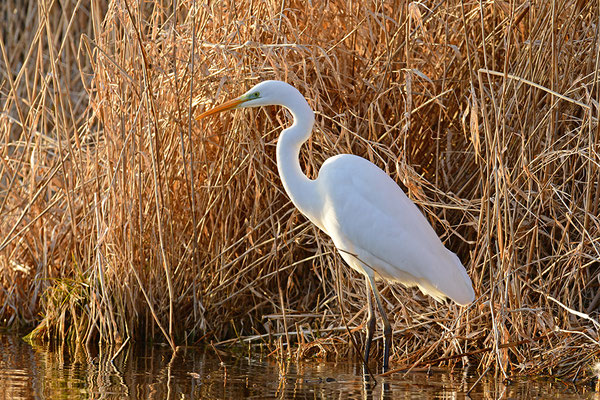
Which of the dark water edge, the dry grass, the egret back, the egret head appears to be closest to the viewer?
the dark water edge

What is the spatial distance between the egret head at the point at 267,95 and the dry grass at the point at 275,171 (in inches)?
10.4

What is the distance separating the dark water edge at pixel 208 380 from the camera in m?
3.01

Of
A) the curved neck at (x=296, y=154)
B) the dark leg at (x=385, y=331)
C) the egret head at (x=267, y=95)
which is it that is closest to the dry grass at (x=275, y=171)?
the dark leg at (x=385, y=331)

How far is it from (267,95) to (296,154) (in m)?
0.27

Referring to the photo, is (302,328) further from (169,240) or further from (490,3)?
(490,3)

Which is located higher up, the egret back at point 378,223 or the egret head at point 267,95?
the egret head at point 267,95

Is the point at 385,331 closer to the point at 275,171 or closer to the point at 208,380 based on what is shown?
the point at 208,380

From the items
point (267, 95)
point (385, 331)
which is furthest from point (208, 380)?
point (267, 95)

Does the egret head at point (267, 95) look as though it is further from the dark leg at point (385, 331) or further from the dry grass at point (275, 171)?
the dark leg at point (385, 331)

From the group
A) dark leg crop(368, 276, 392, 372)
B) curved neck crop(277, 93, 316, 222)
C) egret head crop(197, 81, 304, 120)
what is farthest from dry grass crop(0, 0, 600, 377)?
curved neck crop(277, 93, 316, 222)

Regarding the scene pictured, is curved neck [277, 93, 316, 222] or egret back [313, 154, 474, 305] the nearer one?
curved neck [277, 93, 316, 222]

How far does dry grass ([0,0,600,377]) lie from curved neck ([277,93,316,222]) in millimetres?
396

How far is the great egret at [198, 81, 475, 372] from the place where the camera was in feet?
11.3

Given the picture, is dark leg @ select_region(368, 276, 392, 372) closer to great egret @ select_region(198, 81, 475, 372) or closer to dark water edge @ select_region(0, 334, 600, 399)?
great egret @ select_region(198, 81, 475, 372)
